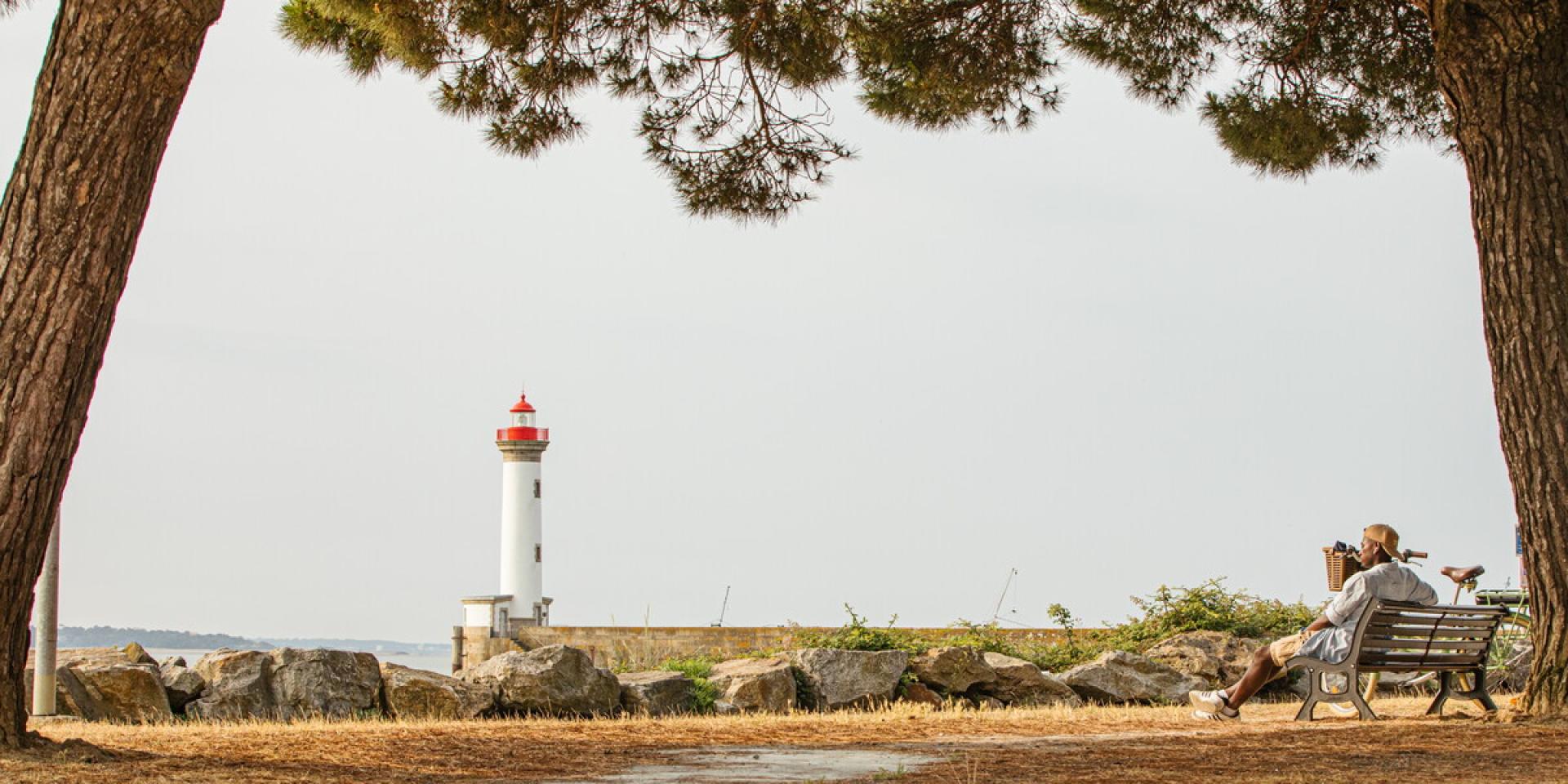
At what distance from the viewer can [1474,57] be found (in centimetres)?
761

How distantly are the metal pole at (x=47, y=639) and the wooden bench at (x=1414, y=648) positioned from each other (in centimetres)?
664

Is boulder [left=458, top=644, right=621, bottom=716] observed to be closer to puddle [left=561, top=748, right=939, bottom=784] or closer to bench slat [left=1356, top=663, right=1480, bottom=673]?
puddle [left=561, top=748, right=939, bottom=784]

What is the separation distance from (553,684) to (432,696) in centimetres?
73

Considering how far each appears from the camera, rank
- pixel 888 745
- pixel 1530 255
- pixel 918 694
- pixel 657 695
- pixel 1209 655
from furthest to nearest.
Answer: pixel 1209 655 → pixel 918 694 → pixel 657 695 → pixel 1530 255 → pixel 888 745

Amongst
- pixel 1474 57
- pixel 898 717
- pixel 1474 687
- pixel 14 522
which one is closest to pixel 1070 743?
pixel 898 717

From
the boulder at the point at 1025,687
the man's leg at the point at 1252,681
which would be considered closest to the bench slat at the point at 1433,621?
the man's leg at the point at 1252,681

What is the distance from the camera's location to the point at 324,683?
951cm

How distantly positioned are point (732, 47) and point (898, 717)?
192 inches

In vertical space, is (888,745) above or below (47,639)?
below

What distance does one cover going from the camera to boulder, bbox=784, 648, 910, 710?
35.0ft

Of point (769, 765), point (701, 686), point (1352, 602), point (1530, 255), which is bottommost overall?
point (769, 765)

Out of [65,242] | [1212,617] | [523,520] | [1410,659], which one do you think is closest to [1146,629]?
[1212,617]

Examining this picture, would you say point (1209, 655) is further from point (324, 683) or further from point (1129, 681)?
point (324, 683)

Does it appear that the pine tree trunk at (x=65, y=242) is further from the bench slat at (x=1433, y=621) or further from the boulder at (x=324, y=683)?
the bench slat at (x=1433, y=621)
